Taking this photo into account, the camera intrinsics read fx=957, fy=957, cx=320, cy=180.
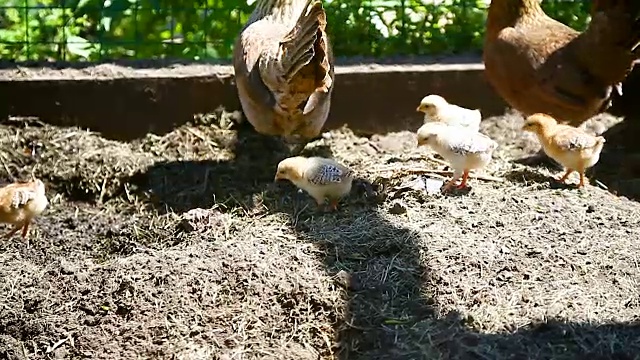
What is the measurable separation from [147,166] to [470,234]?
238 cm

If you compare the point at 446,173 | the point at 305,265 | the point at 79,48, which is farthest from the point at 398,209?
the point at 79,48

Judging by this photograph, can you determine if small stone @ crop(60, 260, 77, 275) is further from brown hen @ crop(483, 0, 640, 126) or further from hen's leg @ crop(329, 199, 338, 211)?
brown hen @ crop(483, 0, 640, 126)

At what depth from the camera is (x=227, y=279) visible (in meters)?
4.78

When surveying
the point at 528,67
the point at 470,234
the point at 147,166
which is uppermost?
the point at 528,67

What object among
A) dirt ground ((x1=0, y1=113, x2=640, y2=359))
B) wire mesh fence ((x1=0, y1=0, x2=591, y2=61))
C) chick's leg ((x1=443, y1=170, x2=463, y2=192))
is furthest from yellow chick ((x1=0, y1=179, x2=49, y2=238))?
chick's leg ((x1=443, y1=170, x2=463, y2=192))

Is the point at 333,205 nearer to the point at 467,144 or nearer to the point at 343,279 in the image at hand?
the point at 467,144

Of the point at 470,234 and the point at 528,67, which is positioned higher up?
the point at 528,67

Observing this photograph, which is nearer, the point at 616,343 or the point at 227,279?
the point at 616,343

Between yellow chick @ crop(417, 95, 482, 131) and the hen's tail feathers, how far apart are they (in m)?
1.10

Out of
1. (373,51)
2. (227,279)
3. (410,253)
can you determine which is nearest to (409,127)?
(373,51)

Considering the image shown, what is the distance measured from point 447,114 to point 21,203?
2.81 meters

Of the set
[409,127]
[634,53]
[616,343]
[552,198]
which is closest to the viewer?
[616,343]

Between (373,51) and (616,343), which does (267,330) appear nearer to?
(616,343)

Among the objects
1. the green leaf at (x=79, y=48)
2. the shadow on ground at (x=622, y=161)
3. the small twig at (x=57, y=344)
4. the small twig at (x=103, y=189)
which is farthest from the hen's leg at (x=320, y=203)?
the green leaf at (x=79, y=48)
